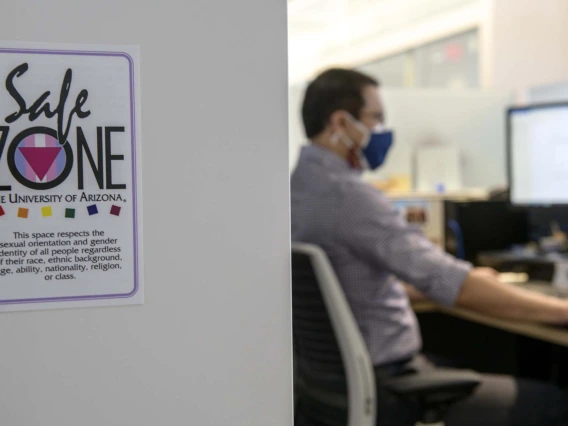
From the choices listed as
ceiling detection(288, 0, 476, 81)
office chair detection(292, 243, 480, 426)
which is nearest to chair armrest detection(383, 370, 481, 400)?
office chair detection(292, 243, 480, 426)

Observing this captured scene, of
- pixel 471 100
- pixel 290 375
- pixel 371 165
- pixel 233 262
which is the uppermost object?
pixel 471 100

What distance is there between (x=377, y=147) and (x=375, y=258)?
458 mm

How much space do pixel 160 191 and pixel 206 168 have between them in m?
0.05

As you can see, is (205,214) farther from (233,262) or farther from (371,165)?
(371,165)

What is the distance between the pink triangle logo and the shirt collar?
1.22 meters

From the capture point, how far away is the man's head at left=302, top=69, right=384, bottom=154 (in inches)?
74.9

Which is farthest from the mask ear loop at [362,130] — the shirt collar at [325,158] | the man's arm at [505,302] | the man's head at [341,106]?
the man's arm at [505,302]

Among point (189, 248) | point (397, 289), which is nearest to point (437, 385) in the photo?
point (397, 289)

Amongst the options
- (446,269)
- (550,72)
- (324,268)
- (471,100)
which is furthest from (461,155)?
(324,268)

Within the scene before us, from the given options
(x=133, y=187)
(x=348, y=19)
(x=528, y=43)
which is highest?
(x=348, y=19)

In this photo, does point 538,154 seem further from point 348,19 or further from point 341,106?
point 348,19

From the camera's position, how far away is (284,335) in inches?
26.9

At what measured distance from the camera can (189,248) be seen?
65cm

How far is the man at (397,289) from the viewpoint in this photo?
1604 millimetres
